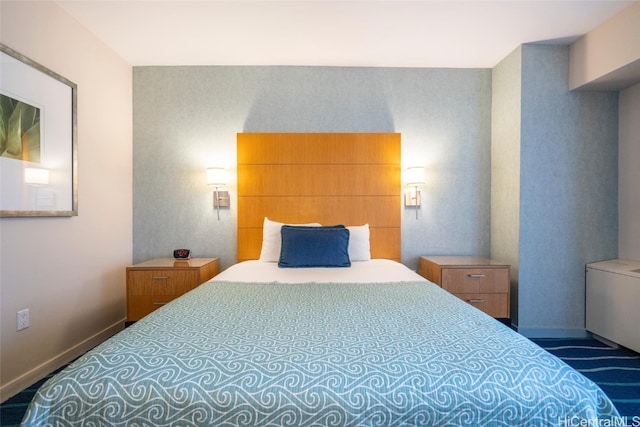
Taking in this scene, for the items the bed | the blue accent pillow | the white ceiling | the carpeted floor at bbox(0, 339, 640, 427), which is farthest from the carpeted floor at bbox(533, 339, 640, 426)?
the white ceiling

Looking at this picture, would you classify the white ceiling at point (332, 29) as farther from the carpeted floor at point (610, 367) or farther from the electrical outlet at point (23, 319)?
the carpeted floor at point (610, 367)

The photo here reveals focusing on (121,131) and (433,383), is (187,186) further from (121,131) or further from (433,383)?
(433,383)

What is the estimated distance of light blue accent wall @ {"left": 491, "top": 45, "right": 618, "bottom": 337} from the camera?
277cm

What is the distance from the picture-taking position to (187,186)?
316cm

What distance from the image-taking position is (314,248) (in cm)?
258

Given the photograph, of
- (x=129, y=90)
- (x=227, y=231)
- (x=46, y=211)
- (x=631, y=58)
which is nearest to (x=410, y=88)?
(x=631, y=58)

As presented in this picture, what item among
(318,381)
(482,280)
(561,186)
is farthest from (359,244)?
(318,381)

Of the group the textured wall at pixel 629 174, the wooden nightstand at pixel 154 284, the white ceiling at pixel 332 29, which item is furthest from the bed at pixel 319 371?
the textured wall at pixel 629 174

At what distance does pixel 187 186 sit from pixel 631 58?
3.65 meters

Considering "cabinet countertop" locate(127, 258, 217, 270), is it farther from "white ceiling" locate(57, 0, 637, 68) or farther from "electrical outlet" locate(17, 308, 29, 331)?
"white ceiling" locate(57, 0, 637, 68)

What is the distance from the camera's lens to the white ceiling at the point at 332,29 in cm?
226

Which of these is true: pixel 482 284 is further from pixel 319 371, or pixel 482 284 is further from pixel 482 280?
pixel 319 371

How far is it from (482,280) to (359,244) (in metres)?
1.07

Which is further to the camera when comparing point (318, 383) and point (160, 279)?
point (160, 279)
